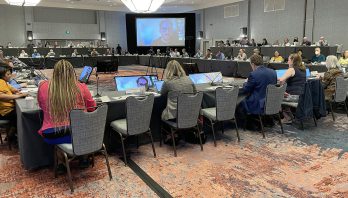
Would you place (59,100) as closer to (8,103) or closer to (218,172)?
(8,103)

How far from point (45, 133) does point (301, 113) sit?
3402 mm

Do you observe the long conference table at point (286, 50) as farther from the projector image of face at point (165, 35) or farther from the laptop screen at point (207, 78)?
the laptop screen at point (207, 78)

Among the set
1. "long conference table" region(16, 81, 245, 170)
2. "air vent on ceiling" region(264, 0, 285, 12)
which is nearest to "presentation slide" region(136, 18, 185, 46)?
"air vent on ceiling" region(264, 0, 285, 12)

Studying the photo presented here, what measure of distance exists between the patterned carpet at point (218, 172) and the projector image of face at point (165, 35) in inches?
671

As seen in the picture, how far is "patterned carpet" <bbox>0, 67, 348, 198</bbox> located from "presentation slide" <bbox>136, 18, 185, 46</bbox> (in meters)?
17.1

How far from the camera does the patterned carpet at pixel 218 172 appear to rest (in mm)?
2676

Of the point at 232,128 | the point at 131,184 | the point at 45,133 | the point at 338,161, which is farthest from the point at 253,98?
the point at 45,133

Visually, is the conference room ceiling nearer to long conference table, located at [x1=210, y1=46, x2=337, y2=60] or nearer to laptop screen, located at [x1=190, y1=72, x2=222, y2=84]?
long conference table, located at [x1=210, y1=46, x2=337, y2=60]

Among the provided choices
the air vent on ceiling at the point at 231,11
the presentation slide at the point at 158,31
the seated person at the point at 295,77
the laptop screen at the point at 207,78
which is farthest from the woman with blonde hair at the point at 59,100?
the presentation slide at the point at 158,31

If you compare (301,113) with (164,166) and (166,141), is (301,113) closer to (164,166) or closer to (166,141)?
(166,141)

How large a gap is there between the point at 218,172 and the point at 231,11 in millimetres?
16672

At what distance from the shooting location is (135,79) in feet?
14.4

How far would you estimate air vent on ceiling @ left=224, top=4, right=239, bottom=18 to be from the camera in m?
17.9

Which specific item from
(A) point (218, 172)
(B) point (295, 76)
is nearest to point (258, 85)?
(B) point (295, 76)
